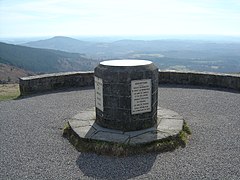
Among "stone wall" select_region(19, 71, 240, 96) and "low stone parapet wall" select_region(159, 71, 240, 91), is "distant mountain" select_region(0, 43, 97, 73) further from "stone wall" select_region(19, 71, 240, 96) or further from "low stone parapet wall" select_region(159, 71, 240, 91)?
"low stone parapet wall" select_region(159, 71, 240, 91)

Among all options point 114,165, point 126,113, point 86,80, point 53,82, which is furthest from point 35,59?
point 114,165

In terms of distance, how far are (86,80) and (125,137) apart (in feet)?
20.2

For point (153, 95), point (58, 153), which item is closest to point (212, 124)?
point (153, 95)

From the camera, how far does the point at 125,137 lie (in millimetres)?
5863

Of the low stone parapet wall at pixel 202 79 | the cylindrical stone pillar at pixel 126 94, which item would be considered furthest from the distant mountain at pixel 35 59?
the cylindrical stone pillar at pixel 126 94

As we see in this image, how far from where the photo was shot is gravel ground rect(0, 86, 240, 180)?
4.75 metres

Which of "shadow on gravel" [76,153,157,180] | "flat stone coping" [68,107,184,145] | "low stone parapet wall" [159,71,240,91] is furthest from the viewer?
"low stone parapet wall" [159,71,240,91]

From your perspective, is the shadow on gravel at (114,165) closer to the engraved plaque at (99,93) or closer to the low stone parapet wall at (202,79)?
the engraved plaque at (99,93)

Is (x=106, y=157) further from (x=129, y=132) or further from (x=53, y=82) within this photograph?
(x=53, y=82)

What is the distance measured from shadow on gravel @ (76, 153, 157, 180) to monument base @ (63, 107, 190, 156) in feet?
0.60

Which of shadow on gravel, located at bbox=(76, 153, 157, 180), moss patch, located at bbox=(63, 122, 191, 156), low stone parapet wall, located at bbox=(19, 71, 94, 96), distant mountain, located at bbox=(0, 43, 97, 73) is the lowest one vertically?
distant mountain, located at bbox=(0, 43, 97, 73)

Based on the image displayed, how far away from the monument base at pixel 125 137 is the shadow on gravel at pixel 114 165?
182mm

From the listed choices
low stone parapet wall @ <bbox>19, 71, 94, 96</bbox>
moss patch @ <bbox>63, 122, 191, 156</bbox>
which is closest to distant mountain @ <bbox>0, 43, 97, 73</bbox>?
low stone parapet wall @ <bbox>19, 71, 94, 96</bbox>

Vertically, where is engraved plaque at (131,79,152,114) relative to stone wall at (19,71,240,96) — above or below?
above
